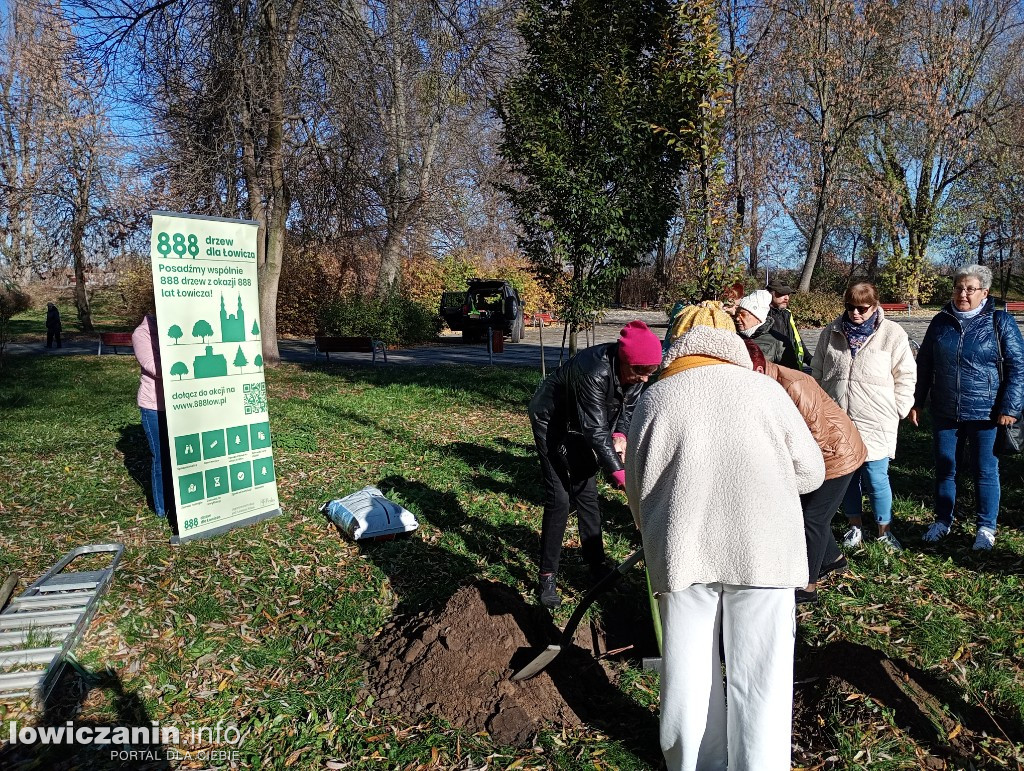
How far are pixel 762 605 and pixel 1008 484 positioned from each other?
5.61 meters

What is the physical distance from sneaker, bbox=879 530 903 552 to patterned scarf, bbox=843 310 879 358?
134cm

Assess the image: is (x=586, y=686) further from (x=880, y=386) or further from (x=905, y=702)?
(x=880, y=386)

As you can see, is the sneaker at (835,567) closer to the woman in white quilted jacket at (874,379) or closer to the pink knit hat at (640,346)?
the woman in white quilted jacket at (874,379)

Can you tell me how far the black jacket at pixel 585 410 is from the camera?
13.4ft

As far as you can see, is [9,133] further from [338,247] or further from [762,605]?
[762,605]

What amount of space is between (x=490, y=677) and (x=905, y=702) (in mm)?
1896

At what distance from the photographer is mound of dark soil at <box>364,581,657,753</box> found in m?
3.38

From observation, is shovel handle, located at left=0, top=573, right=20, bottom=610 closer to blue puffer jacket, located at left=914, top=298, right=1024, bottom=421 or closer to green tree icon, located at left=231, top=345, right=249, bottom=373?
green tree icon, located at left=231, top=345, right=249, bottom=373

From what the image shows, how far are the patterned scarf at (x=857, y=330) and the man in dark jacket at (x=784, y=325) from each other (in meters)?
0.82

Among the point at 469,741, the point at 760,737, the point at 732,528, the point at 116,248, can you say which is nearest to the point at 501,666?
the point at 469,741

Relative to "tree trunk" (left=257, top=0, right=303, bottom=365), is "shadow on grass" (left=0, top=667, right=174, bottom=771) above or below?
below

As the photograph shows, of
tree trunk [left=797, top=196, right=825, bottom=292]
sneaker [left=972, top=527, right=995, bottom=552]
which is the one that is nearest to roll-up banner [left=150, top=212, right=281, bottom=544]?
sneaker [left=972, top=527, right=995, bottom=552]

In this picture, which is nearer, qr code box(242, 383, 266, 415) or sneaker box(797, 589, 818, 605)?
sneaker box(797, 589, 818, 605)

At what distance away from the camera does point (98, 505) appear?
20.1 ft
